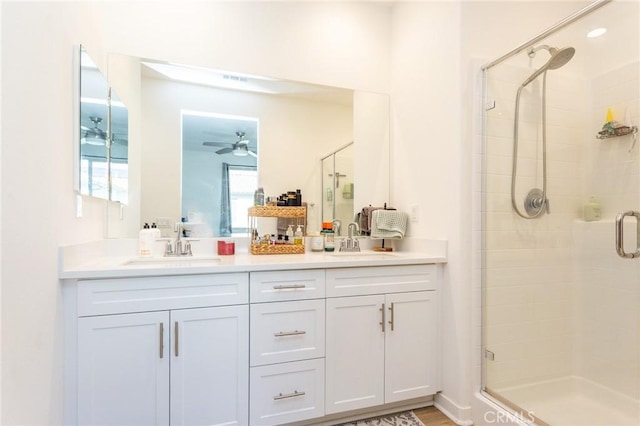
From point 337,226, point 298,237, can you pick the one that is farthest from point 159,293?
point 337,226

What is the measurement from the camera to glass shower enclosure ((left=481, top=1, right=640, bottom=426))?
69.4 inches

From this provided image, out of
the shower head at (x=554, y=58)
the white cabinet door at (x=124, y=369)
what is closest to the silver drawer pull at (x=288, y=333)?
the white cabinet door at (x=124, y=369)

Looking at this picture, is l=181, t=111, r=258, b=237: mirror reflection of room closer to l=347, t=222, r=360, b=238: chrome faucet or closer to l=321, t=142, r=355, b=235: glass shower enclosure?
l=321, t=142, r=355, b=235: glass shower enclosure

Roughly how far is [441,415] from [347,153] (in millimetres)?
1789

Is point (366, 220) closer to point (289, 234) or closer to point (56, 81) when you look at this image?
point (289, 234)

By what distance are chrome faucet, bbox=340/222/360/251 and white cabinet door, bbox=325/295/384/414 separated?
25.3 inches

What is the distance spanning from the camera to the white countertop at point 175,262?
136 centimetres

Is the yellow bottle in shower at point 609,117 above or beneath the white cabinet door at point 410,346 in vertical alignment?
above

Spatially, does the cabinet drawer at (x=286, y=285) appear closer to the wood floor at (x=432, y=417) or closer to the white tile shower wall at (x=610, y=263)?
the wood floor at (x=432, y=417)

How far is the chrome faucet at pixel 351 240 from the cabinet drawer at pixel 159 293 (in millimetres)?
996

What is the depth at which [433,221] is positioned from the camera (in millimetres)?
2064

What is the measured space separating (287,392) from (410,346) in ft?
2.41

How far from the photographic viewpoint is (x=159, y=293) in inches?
56.8

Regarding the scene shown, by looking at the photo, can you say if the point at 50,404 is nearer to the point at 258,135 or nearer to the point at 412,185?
the point at 258,135
